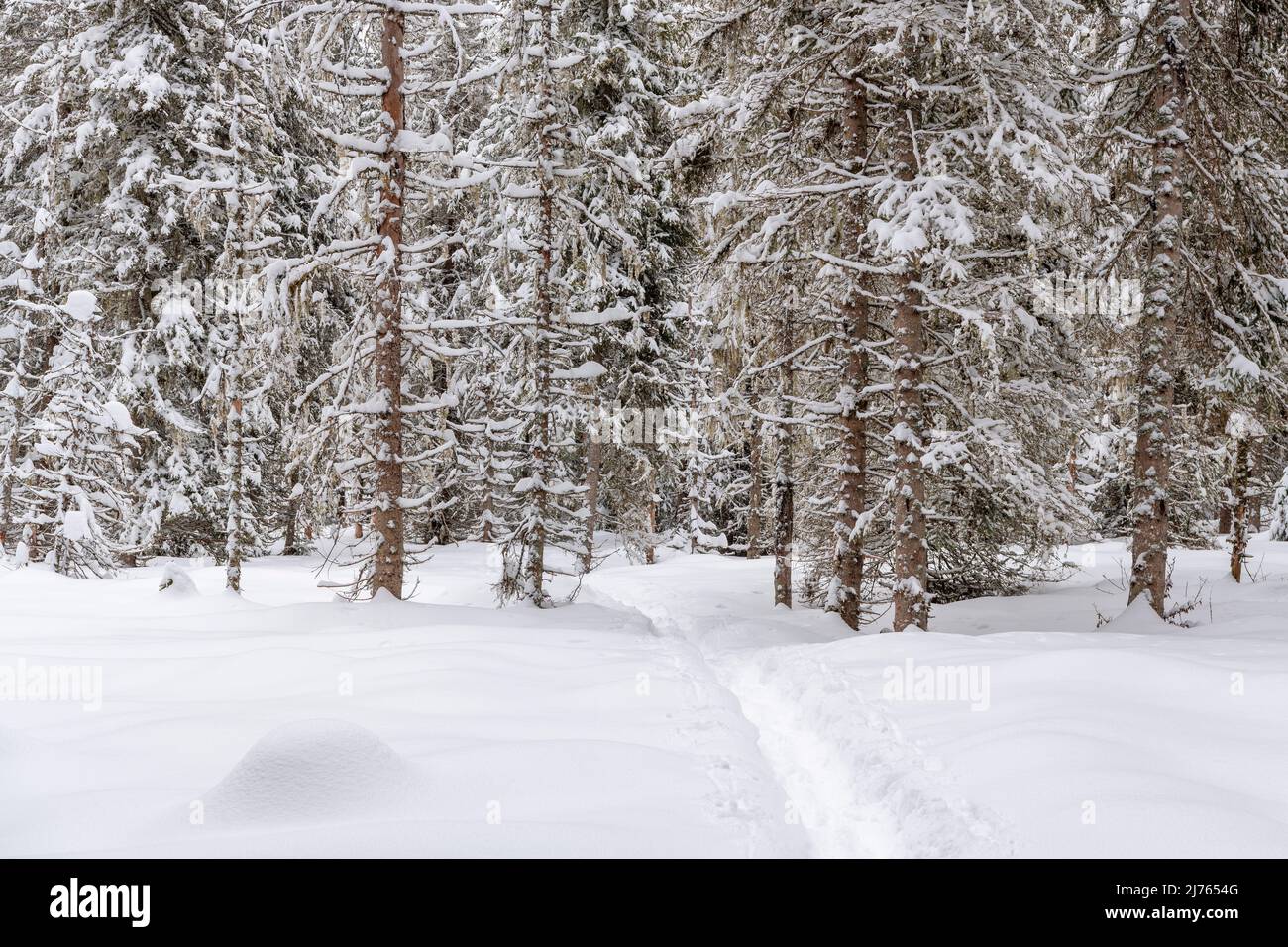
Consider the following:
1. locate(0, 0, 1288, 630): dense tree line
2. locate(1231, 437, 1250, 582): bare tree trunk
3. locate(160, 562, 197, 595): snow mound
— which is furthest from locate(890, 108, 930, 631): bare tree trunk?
locate(160, 562, 197, 595): snow mound

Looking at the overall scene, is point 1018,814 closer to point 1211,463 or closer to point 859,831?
point 859,831

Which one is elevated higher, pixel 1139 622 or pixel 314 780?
pixel 314 780

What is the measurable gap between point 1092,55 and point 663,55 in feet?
30.5

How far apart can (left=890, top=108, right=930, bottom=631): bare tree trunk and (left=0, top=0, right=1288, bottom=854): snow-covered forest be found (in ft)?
0.19

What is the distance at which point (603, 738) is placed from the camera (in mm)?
5543

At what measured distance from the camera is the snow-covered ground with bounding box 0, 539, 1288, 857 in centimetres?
392

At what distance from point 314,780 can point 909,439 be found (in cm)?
766

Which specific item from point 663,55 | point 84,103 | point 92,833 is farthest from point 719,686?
point 84,103

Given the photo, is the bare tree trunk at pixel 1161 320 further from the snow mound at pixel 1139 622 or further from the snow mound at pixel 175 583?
the snow mound at pixel 175 583

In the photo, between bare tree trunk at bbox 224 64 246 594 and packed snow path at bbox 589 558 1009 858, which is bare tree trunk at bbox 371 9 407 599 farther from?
packed snow path at bbox 589 558 1009 858

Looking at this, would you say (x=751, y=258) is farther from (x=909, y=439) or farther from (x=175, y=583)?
(x=175, y=583)

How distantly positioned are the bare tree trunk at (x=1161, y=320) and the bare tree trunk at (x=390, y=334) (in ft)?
34.2

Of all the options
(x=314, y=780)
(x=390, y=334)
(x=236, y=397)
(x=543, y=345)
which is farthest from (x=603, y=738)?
(x=236, y=397)

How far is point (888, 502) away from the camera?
998 cm
